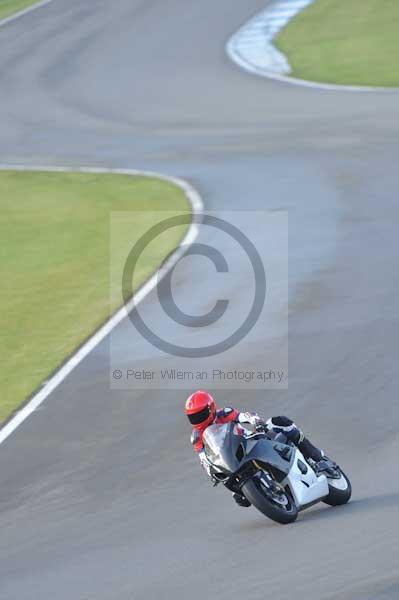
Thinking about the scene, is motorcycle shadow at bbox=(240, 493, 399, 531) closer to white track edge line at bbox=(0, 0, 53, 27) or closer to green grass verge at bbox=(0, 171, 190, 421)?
green grass verge at bbox=(0, 171, 190, 421)

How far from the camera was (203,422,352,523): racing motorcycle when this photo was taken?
10539mm

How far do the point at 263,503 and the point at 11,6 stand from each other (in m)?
46.4

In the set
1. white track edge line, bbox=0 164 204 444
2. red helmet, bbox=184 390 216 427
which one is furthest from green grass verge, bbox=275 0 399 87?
red helmet, bbox=184 390 216 427

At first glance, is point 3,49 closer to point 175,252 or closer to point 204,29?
point 204,29

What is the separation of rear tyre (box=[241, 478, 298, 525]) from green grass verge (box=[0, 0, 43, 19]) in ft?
143

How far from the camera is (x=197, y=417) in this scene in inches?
420

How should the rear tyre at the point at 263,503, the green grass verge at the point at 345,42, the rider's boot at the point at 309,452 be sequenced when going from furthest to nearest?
1. the green grass verge at the point at 345,42
2. the rider's boot at the point at 309,452
3. the rear tyre at the point at 263,503

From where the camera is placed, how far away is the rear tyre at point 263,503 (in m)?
10.5

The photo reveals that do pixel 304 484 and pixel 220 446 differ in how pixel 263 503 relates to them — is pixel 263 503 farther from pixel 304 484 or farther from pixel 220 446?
pixel 220 446

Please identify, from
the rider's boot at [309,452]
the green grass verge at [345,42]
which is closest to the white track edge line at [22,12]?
the green grass verge at [345,42]

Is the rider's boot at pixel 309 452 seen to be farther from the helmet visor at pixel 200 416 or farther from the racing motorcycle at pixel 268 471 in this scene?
the helmet visor at pixel 200 416

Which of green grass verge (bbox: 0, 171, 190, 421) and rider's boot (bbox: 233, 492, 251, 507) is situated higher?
rider's boot (bbox: 233, 492, 251, 507)

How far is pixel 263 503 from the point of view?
10484 millimetres

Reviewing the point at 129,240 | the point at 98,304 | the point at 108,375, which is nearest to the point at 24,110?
the point at 129,240
